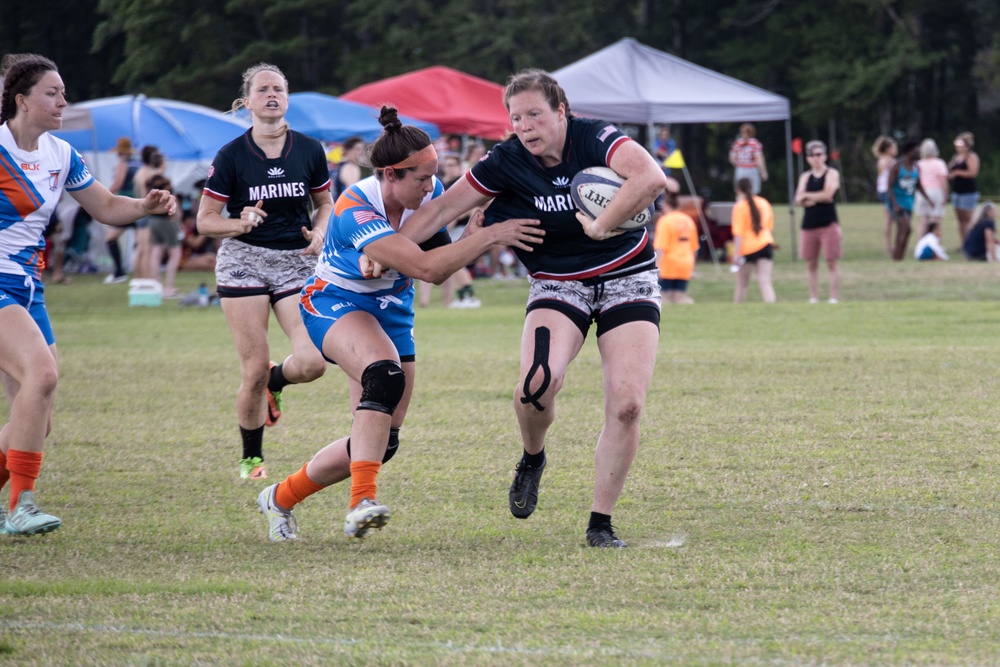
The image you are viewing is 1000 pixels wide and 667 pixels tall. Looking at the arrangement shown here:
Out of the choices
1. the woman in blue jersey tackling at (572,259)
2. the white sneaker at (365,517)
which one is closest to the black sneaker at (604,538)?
the woman in blue jersey tackling at (572,259)

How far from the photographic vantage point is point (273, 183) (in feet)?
23.6

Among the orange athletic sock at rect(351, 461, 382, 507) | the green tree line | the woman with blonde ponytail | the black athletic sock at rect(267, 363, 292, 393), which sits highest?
the green tree line

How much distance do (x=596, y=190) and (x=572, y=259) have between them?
35cm

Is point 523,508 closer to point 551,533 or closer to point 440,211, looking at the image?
point 551,533

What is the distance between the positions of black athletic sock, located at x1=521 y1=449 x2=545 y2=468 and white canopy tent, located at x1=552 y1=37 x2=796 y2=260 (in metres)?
16.7

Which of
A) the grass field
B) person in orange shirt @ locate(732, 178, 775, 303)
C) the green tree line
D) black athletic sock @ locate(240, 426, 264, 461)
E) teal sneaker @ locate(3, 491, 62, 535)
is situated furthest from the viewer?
the green tree line

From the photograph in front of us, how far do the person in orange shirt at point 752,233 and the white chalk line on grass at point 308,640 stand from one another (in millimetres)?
12667

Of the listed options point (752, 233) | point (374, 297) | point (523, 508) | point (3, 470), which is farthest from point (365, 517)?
point (752, 233)

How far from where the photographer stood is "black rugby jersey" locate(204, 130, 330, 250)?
7105mm

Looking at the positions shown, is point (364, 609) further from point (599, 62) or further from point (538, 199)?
point (599, 62)

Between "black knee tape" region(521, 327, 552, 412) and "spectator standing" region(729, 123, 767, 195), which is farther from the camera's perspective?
"spectator standing" region(729, 123, 767, 195)

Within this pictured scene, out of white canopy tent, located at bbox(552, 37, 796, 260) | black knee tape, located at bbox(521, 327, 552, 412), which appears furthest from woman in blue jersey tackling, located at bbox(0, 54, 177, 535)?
white canopy tent, located at bbox(552, 37, 796, 260)

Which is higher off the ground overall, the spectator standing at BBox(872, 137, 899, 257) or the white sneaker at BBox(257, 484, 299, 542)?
the spectator standing at BBox(872, 137, 899, 257)

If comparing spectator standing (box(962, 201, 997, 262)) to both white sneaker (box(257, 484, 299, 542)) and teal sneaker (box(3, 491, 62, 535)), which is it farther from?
teal sneaker (box(3, 491, 62, 535))
